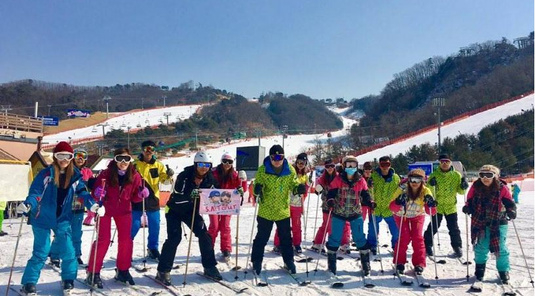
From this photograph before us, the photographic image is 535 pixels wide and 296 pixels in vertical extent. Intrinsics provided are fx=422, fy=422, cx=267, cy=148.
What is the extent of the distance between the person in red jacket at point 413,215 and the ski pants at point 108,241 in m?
3.65

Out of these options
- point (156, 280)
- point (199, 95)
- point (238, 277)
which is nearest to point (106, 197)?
point (156, 280)

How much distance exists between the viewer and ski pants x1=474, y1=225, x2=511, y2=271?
5418 mm

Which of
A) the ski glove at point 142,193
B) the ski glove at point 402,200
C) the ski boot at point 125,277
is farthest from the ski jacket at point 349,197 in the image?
the ski boot at point 125,277

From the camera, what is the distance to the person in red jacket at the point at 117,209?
5113 mm

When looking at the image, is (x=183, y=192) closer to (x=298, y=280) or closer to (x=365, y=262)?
(x=298, y=280)

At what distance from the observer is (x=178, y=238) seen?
5383mm

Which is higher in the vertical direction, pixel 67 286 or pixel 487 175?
pixel 487 175

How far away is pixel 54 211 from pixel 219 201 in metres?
2.06

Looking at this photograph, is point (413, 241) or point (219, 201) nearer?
point (219, 201)

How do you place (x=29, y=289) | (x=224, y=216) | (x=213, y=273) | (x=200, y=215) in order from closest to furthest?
(x=29, y=289) → (x=213, y=273) → (x=200, y=215) → (x=224, y=216)

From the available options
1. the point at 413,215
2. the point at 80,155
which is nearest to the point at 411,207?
the point at 413,215

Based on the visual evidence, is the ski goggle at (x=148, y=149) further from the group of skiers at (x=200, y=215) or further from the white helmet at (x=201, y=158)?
the white helmet at (x=201, y=158)

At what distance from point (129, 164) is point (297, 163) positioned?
→ 309 cm

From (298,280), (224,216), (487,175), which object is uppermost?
(487,175)
